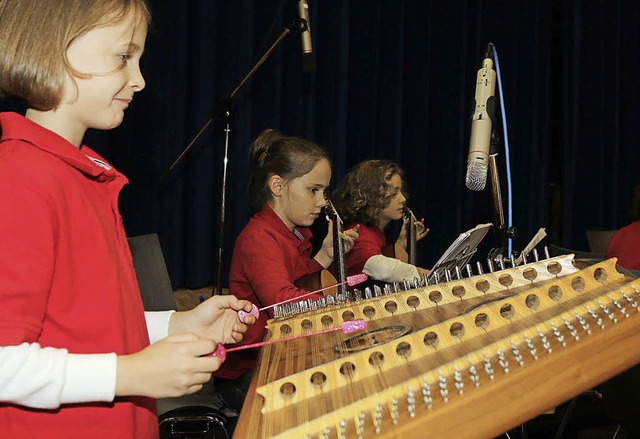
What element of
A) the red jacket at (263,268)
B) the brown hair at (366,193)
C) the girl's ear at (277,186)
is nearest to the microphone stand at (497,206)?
the red jacket at (263,268)

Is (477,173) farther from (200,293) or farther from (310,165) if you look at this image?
(200,293)

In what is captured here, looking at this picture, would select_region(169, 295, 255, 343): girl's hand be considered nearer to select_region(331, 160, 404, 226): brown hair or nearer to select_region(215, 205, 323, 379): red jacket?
select_region(215, 205, 323, 379): red jacket

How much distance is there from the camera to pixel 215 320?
1307 millimetres

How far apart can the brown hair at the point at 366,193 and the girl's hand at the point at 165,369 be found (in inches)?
101

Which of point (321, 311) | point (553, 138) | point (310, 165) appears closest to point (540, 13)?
point (553, 138)

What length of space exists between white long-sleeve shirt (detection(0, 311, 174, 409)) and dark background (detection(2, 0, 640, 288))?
2.48 metres

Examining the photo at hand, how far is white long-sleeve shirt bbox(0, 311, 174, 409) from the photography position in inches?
33.9

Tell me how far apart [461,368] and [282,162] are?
1870 mm

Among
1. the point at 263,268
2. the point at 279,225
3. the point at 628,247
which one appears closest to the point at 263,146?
the point at 279,225

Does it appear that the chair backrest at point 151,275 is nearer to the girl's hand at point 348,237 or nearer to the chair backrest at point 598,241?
the girl's hand at point 348,237

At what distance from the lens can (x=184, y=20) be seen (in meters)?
3.49

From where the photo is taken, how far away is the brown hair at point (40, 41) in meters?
1.01

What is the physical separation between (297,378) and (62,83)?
527 millimetres

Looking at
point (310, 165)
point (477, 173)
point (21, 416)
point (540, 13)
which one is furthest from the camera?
point (540, 13)
